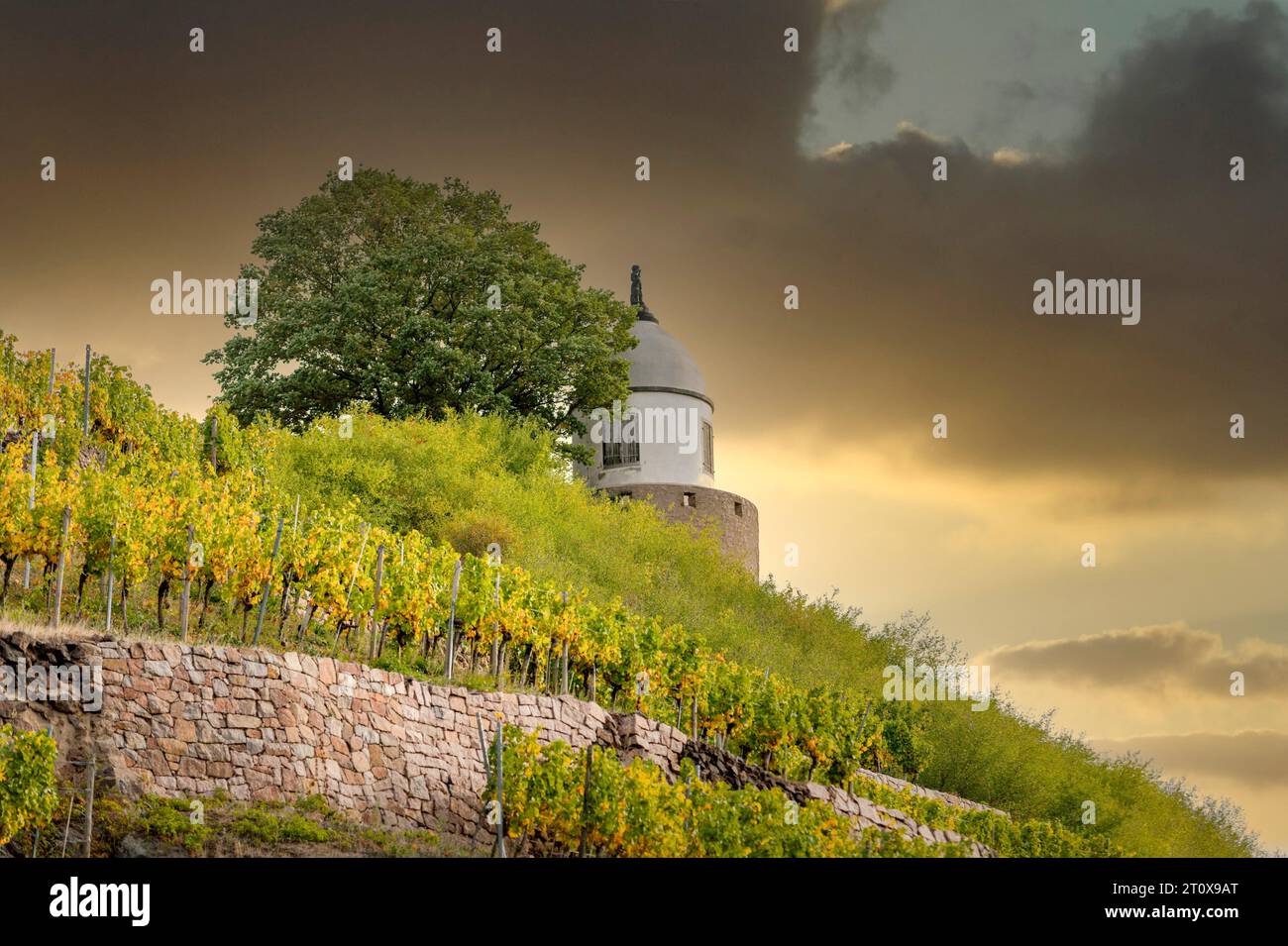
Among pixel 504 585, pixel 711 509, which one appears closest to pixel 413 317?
pixel 711 509

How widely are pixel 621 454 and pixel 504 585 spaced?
71.3 feet

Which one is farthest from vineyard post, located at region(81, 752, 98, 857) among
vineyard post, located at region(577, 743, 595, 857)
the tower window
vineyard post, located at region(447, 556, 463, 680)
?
the tower window

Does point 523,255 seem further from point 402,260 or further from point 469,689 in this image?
point 469,689

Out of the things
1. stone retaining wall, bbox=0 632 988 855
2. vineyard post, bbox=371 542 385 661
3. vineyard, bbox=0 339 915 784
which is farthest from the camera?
vineyard post, bbox=371 542 385 661

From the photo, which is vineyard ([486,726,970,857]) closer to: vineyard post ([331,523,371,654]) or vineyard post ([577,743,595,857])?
vineyard post ([577,743,595,857])

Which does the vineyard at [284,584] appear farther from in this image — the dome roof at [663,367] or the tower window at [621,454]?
the dome roof at [663,367]

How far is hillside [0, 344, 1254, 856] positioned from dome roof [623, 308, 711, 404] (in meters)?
5.52

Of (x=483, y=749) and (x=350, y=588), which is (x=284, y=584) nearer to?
(x=350, y=588)

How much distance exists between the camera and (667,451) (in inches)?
1724

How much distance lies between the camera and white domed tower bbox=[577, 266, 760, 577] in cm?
4269

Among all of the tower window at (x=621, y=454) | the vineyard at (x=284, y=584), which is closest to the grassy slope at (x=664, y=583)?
the vineyard at (x=284, y=584)

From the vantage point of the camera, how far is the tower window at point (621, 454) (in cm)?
4347

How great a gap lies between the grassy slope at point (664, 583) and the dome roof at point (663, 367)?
702 cm

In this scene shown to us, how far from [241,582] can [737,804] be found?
7.22 meters
